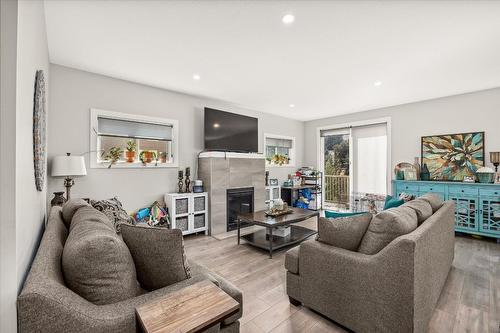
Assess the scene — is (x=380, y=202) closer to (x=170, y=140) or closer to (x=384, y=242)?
(x=384, y=242)

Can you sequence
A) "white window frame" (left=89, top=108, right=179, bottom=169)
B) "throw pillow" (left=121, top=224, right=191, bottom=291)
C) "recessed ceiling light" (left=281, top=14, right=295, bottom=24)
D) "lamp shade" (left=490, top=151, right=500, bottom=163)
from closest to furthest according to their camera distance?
"throw pillow" (left=121, top=224, right=191, bottom=291) → "recessed ceiling light" (left=281, top=14, right=295, bottom=24) → "white window frame" (left=89, top=108, right=179, bottom=169) → "lamp shade" (left=490, top=151, right=500, bottom=163)

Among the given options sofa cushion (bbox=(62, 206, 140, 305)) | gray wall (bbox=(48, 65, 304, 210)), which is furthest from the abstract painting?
sofa cushion (bbox=(62, 206, 140, 305))

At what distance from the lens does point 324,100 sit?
4684mm

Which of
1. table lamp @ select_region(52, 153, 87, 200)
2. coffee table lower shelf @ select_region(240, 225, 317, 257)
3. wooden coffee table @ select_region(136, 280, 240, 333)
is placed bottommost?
coffee table lower shelf @ select_region(240, 225, 317, 257)

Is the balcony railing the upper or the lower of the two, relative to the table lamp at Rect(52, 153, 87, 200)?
lower

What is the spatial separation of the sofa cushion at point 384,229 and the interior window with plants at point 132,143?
3381 millimetres

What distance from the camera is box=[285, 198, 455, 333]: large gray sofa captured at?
55.0 inches

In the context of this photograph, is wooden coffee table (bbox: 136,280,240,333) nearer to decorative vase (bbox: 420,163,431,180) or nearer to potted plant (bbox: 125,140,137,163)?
potted plant (bbox: 125,140,137,163)

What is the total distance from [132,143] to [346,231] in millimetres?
3401

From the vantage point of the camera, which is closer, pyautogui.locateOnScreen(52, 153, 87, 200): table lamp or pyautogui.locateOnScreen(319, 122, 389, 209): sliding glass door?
pyautogui.locateOnScreen(52, 153, 87, 200): table lamp

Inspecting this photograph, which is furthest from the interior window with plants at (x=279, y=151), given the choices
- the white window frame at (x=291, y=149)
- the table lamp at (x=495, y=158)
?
the table lamp at (x=495, y=158)

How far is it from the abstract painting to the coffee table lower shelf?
2989 millimetres

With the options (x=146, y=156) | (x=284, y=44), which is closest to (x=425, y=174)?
(x=284, y=44)

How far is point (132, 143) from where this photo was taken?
3701 mm
